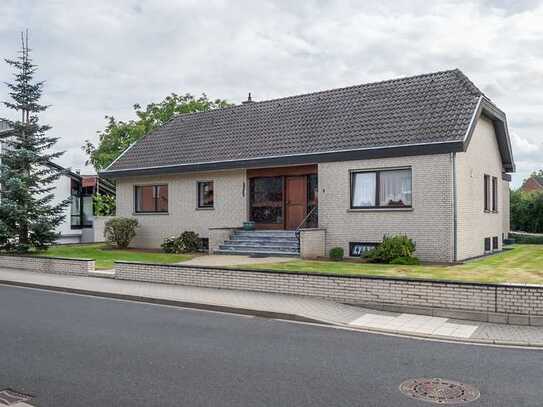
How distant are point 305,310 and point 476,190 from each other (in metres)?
10.9

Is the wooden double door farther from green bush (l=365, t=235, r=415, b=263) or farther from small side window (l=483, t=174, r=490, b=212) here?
small side window (l=483, t=174, r=490, b=212)

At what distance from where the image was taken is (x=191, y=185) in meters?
23.3

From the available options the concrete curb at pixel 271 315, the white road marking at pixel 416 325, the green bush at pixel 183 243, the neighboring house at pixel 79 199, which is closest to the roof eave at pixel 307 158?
the green bush at pixel 183 243

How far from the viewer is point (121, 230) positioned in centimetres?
2388

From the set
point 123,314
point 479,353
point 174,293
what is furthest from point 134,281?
point 479,353

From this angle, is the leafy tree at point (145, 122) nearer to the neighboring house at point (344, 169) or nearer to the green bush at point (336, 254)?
the neighboring house at point (344, 169)

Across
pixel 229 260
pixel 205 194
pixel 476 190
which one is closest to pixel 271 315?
pixel 229 260

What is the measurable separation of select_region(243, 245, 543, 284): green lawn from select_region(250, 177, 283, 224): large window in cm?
462

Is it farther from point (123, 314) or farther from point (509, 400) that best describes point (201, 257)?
point (509, 400)

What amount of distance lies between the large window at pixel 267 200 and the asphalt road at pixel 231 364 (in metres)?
11.3

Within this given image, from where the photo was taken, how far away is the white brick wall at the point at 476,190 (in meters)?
17.3

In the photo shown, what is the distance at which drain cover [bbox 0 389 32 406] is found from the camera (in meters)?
5.72

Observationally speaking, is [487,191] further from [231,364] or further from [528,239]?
[231,364]

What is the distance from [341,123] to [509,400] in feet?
50.8
